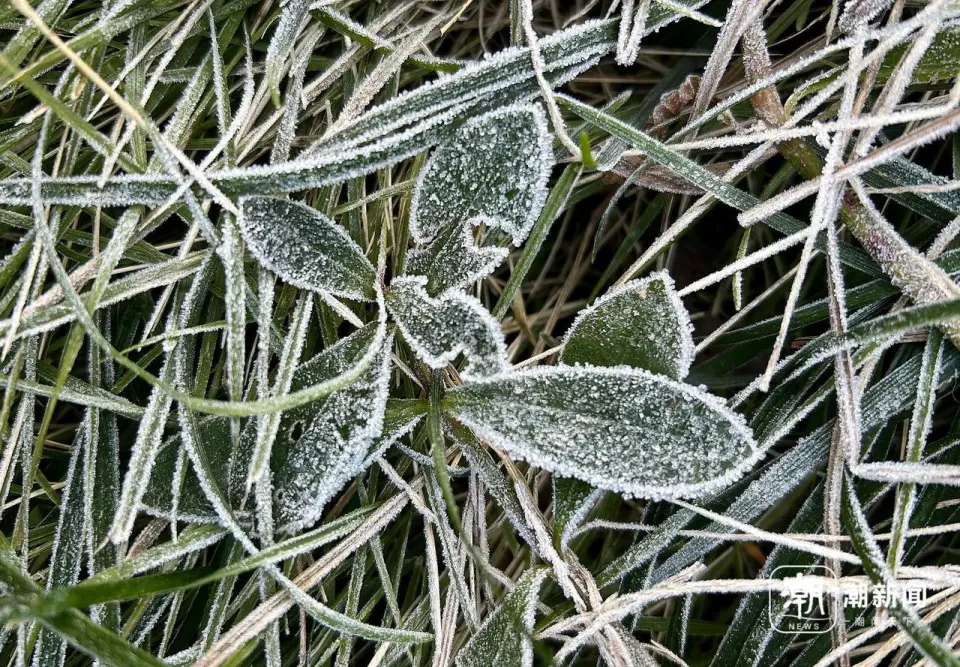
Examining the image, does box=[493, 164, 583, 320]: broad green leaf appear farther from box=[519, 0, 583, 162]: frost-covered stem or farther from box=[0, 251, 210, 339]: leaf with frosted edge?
box=[0, 251, 210, 339]: leaf with frosted edge

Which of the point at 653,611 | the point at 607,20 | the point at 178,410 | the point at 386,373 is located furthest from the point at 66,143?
the point at 653,611

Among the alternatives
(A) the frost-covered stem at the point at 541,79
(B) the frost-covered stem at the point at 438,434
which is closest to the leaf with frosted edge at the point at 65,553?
(B) the frost-covered stem at the point at 438,434

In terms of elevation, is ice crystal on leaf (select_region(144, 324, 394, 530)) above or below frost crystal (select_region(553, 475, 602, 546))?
above

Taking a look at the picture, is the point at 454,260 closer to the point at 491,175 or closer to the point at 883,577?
the point at 491,175

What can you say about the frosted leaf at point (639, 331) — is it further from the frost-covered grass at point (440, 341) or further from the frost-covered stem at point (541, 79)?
the frost-covered stem at point (541, 79)

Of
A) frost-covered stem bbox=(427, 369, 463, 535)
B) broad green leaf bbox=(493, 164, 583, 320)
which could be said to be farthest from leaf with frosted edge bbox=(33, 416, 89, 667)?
broad green leaf bbox=(493, 164, 583, 320)

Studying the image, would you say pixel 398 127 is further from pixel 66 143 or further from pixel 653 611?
pixel 653 611
